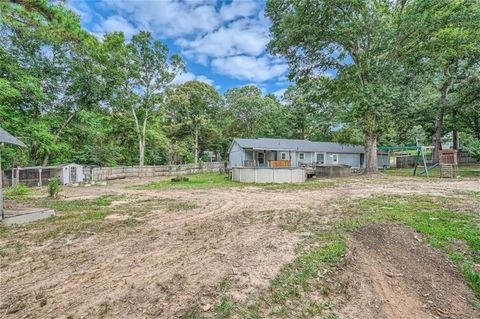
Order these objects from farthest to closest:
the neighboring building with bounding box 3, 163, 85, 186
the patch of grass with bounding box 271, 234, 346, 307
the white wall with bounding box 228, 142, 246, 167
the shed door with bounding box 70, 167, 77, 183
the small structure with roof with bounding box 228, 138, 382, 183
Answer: the white wall with bounding box 228, 142, 246, 167 → the small structure with roof with bounding box 228, 138, 382, 183 → the shed door with bounding box 70, 167, 77, 183 → the neighboring building with bounding box 3, 163, 85, 186 → the patch of grass with bounding box 271, 234, 346, 307

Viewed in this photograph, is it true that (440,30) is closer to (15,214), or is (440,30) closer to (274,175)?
(274,175)

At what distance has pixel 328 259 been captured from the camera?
337cm

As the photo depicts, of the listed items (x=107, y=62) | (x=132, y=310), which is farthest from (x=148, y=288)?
(x=107, y=62)

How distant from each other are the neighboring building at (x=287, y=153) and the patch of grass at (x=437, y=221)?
1474 centimetres

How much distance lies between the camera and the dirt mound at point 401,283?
2340mm

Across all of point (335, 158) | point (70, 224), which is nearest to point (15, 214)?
point (70, 224)

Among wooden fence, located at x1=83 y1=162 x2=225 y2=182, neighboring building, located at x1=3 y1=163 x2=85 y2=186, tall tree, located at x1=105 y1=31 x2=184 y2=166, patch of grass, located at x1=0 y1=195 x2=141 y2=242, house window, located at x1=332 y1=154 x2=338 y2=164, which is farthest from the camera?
house window, located at x1=332 y1=154 x2=338 y2=164

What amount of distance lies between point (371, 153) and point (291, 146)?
333 inches

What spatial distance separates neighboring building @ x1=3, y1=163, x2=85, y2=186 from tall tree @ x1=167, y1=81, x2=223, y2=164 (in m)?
14.8

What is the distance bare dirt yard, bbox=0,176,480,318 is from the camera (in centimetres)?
240

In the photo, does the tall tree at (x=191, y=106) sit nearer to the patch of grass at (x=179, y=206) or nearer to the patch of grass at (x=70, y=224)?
the patch of grass at (x=179, y=206)

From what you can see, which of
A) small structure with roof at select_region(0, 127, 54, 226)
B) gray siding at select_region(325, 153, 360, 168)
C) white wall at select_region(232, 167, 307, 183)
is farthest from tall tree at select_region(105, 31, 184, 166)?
gray siding at select_region(325, 153, 360, 168)

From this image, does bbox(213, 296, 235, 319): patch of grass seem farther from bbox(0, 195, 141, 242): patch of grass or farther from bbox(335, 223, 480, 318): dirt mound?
bbox(0, 195, 141, 242): patch of grass

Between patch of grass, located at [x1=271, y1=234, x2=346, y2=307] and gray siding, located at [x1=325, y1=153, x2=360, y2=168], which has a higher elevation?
gray siding, located at [x1=325, y1=153, x2=360, y2=168]
